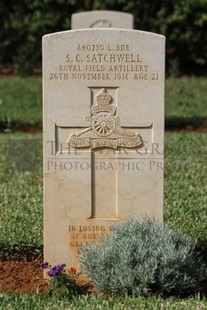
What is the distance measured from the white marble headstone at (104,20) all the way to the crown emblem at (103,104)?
8.10 m

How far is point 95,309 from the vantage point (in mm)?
4828

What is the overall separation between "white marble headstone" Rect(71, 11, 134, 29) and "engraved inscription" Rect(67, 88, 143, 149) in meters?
8.12

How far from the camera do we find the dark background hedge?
16.9 metres

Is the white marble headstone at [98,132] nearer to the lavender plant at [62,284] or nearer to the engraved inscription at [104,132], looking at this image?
the engraved inscription at [104,132]

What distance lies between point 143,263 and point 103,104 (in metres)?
1.10

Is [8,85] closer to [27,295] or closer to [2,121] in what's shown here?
[2,121]

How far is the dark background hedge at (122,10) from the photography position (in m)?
16.9

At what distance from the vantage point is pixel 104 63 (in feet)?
18.4

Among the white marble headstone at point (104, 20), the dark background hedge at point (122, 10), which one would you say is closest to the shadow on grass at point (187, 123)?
the white marble headstone at point (104, 20)

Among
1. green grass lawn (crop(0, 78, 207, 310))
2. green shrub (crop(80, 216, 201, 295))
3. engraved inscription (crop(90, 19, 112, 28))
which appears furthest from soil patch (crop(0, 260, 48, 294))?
engraved inscription (crop(90, 19, 112, 28))

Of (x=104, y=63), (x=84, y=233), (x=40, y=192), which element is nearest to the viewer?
(x=104, y=63)

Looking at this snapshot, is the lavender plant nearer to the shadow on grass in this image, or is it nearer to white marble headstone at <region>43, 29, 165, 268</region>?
white marble headstone at <region>43, 29, 165, 268</region>

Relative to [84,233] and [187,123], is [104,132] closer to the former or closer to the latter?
[84,233]

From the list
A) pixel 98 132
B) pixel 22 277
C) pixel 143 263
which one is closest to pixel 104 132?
pixel 98 132
